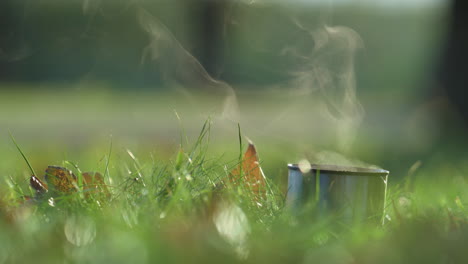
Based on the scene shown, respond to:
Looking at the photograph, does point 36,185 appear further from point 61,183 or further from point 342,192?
point 342,192

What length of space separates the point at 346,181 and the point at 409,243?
1.27ft

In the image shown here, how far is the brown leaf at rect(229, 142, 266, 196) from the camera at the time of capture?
1985 mm

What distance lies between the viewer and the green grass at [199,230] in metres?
1.25

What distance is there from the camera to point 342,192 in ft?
5.74

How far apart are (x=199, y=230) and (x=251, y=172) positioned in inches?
27.2

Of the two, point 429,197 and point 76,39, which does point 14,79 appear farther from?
point 429,197

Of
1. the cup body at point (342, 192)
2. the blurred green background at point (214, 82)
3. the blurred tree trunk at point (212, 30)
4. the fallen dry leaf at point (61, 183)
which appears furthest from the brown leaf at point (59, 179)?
the blurred tree trunk at point (212, 30)

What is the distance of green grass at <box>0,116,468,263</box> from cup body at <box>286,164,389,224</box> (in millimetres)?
37

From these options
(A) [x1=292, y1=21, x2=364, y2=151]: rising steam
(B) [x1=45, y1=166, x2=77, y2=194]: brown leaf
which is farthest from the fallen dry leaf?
(A) [x1=292, y1=21, x2=364, y2=151]: rising steam

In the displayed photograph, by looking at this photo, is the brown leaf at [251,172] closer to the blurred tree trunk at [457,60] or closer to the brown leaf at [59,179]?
the brown leaf at [59,179]

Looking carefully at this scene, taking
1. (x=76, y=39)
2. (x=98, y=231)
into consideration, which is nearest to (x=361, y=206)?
(x=98, y=231)

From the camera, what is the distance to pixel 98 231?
142cm

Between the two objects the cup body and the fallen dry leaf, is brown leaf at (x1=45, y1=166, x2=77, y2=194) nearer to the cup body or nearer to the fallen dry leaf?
the fallen dry leaf

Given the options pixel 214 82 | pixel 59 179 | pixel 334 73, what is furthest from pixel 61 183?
pixel 214 82
